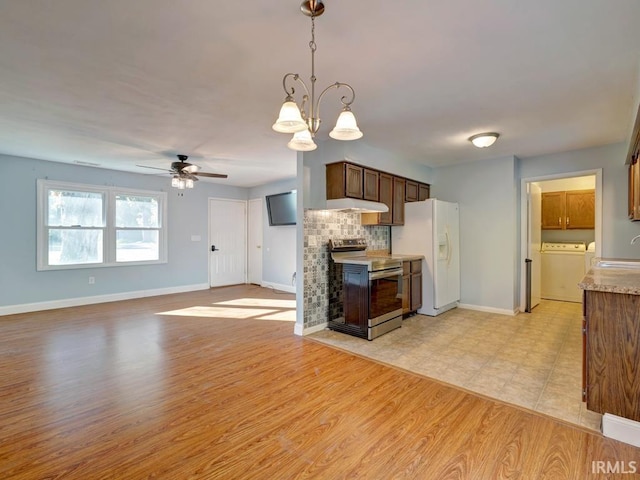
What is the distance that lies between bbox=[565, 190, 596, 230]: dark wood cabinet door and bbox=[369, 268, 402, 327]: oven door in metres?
4.00

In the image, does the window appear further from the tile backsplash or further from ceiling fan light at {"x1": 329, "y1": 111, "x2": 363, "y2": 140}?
ceiling fan light at {"x1": 329, "y1": 111, "x2": 363, "y2": 140}

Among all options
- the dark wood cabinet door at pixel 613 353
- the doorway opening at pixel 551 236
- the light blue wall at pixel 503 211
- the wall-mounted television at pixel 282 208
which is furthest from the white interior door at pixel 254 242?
the dark wood cabinet door at pixel 613 353

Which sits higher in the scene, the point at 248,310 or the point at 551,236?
the point at 551,236

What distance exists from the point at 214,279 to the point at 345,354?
16.1 ft

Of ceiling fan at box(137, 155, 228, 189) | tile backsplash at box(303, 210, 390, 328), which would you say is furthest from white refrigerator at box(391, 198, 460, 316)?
ceiling fan at box(137, 155, 228, 189)

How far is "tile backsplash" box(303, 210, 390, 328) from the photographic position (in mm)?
3885

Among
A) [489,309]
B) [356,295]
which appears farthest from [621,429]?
[489,309]

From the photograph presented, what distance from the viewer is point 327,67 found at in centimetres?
227

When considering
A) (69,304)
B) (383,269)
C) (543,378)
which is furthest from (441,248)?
(69,304)

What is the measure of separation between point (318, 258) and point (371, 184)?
1.28 metres

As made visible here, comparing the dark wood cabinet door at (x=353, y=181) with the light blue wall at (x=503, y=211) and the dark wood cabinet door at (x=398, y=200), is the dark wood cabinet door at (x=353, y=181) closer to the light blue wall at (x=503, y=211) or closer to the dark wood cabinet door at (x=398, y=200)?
the dark wood cabinet door at (x=398, y=200)

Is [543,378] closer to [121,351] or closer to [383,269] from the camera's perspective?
[383,269]

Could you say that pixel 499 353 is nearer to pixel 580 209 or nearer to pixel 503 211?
pixel 503 211

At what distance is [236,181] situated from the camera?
23.0ft
